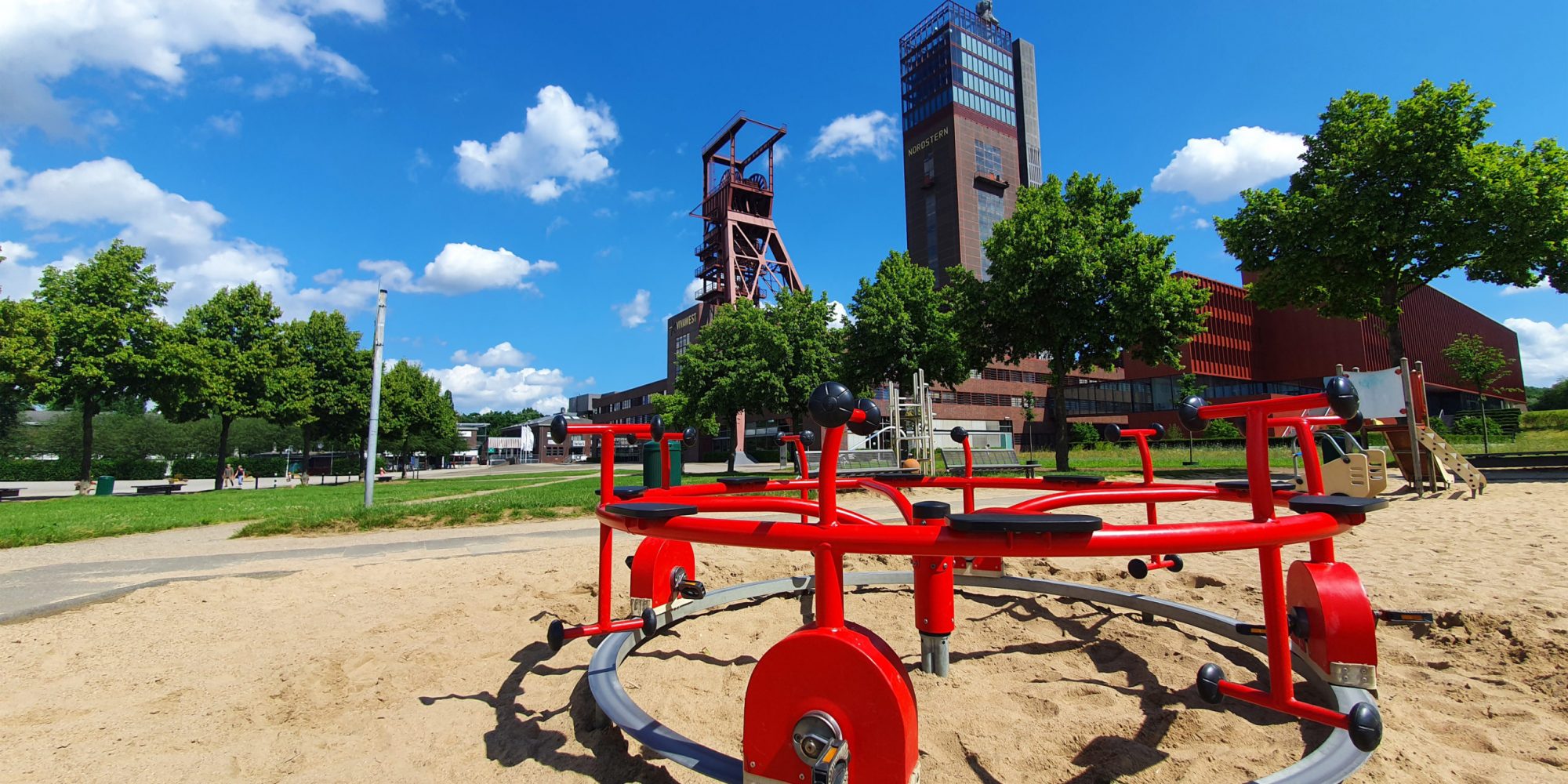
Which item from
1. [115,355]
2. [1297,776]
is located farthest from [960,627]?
[115,355]

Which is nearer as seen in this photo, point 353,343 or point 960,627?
point 960,627

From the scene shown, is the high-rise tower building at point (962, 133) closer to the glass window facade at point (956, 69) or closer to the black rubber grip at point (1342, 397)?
the glass window facade at point (956, 69)

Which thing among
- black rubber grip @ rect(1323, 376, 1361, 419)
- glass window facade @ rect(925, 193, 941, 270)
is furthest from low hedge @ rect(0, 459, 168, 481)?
glass window facade @ rect(925, 193, 941, 270)

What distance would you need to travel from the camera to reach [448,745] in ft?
9.29

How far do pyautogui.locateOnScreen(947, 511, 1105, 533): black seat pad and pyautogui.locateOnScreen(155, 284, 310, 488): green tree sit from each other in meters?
28.1

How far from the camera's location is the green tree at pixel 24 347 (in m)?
18.7

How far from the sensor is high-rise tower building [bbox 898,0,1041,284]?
265 feet

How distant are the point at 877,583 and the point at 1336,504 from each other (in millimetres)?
3369

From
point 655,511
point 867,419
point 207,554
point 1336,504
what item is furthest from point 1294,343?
point 207,554

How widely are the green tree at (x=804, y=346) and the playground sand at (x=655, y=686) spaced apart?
74.0 ft

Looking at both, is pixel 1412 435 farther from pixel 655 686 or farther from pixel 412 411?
pixel 412 411

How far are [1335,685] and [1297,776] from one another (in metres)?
0.86

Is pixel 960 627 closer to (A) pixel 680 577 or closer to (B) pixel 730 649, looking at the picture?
(B) pixel 730 649

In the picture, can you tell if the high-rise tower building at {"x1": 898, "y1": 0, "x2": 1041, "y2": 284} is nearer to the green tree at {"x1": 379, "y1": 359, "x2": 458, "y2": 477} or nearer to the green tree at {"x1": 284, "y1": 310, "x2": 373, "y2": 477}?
the green tree at {"x1": 379, "y1": 359, "x2": 458, "y2": 477}
